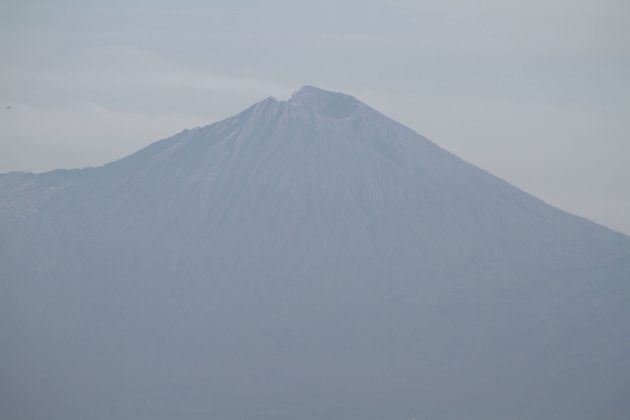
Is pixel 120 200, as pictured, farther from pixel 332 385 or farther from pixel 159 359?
pixel 332 385

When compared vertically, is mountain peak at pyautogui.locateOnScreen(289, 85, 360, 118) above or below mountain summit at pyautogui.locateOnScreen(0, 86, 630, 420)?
above

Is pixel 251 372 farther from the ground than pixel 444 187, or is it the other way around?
pixel 444 187

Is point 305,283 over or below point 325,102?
below

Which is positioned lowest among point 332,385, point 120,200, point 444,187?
point 332,385

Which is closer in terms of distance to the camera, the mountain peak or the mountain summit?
the mountain summit

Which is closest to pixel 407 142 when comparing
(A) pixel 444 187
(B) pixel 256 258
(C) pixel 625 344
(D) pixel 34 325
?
(A) pixel 444 187
